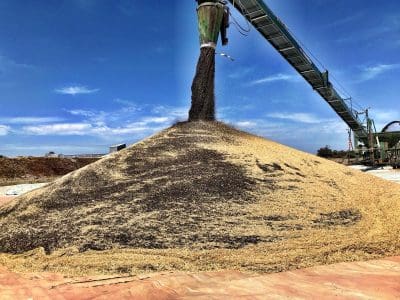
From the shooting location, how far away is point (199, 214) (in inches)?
242

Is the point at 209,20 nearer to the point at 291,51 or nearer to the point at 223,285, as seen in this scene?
the point at 291,51

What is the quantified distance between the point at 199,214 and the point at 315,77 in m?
12.8

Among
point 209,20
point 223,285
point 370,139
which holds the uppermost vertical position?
point 209,20

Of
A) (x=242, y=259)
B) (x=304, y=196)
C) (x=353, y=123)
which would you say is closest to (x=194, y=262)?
(x=242, y=259)

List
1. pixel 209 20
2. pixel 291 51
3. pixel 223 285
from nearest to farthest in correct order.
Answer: pixel 223 285 → pixel 209 20 → pixel 291 51

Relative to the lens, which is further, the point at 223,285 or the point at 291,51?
the point at 291,51

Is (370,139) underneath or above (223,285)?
above

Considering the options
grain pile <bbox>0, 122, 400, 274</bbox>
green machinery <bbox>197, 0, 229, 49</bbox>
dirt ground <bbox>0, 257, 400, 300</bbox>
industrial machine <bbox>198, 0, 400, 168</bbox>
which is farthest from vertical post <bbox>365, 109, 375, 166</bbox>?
dirt ground <bbox>0, 257, 400, 300</bbox>

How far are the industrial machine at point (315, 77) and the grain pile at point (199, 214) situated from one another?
364cm

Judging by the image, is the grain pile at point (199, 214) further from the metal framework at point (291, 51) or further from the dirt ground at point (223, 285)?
the metal framework at point (291, 51)

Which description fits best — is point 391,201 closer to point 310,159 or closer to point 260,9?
point 310,159

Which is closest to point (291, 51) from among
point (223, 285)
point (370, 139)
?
point (370, 139)

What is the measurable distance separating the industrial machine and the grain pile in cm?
364

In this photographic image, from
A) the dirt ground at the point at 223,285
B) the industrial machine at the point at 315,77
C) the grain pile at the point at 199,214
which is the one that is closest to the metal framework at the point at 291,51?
the industrial machine at the point at 315,77
